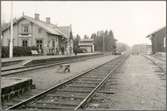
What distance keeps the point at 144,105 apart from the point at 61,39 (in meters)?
47.8

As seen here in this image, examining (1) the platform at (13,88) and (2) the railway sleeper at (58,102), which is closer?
(2) the railway sleeper at (58,102)

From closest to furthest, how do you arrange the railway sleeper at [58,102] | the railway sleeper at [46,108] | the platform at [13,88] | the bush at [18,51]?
the railway sleeper at [46,108] → the railway sleeper at [58,102] → the platform at [13,88] → the bush at [18,51]

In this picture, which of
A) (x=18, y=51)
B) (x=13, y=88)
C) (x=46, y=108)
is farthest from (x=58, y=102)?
(x=18, y=51)

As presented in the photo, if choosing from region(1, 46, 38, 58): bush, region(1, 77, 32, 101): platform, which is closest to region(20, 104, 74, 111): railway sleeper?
region(1, 77, 32, 101): platform

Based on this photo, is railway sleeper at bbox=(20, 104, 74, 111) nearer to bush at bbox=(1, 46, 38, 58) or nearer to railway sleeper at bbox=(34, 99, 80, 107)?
railway sleeper at bbox=(34, 99, 80, 107)

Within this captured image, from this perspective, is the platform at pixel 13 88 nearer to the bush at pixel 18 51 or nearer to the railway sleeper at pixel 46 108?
the railway sleeper at pixel 46 108

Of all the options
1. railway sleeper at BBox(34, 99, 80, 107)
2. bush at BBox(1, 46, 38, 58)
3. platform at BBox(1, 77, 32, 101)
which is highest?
bush at BBox(1, 46, 38, 58)

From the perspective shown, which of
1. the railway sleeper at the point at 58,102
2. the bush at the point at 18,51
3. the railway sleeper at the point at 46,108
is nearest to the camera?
the railway sleeper at the point at 46,108

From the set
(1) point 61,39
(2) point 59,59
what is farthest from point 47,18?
(2) point 59,59

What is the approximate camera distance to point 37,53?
40.6 meters

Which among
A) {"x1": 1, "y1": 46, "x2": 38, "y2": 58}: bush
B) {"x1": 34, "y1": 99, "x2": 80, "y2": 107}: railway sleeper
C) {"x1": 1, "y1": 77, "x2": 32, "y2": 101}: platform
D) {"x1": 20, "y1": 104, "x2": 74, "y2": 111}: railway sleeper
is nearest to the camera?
{"x1": 20, "y1": 104, "x2": 74, "y2": 111}: railway sleeper

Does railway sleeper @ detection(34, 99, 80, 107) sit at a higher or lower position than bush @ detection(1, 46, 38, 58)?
lower

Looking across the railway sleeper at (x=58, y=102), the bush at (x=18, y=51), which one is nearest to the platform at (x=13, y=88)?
the railway sleeper at (x=58, y=102)

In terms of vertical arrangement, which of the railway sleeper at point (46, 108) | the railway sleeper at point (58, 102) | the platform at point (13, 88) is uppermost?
the platform at point (13, 88)
